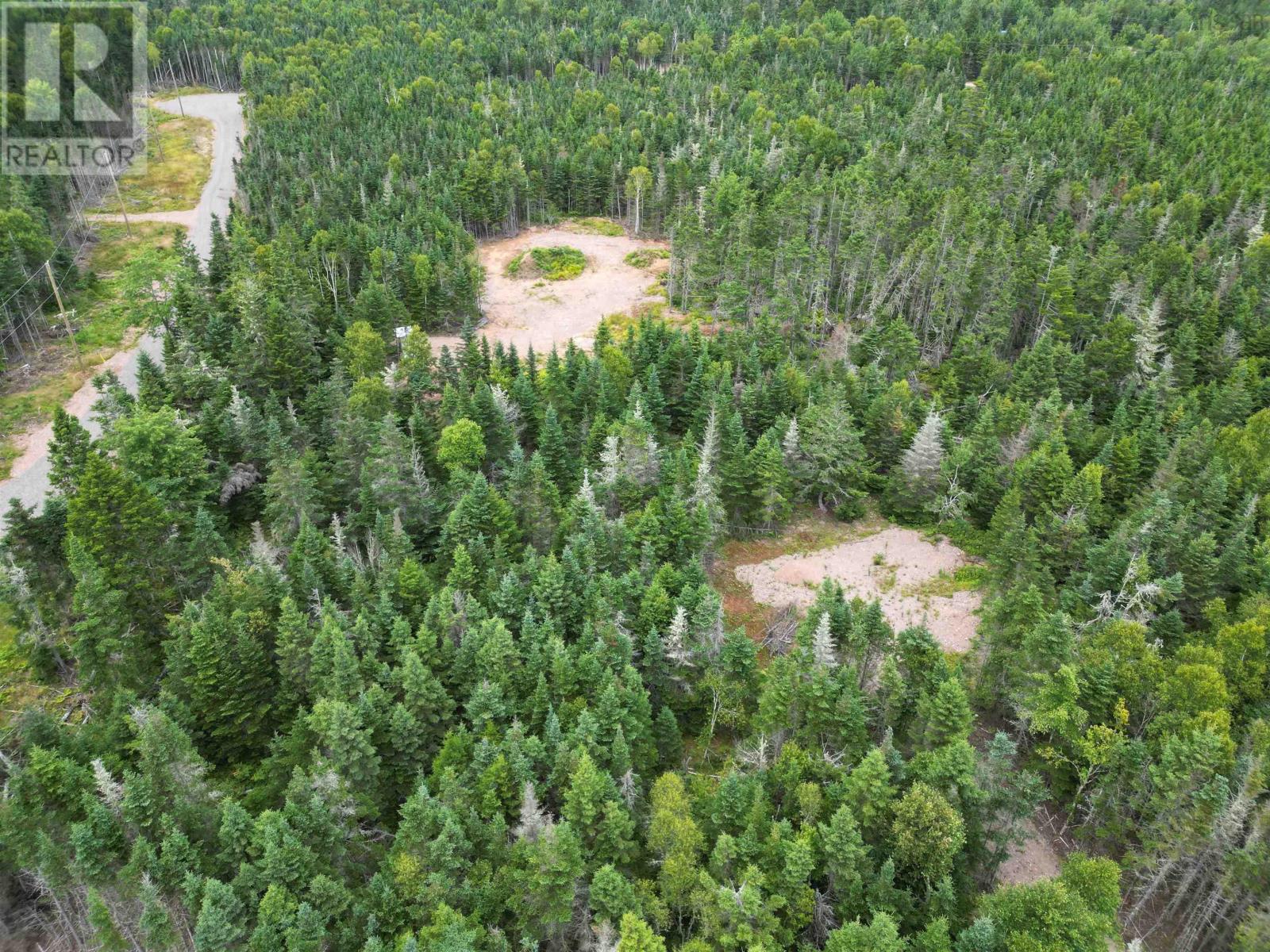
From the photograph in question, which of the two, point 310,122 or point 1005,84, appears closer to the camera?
point 310,122

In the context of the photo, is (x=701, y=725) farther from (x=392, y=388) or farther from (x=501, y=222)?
(x=501, y=222)

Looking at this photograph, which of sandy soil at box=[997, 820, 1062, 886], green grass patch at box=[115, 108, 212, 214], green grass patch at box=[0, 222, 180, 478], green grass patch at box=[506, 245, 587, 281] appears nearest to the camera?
sandy soil at box=[997, 820, 1062, 886]

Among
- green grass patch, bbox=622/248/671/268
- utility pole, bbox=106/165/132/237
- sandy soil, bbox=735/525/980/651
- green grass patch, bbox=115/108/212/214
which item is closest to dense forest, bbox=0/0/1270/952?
sandy soil, bbox=735/525/980/651

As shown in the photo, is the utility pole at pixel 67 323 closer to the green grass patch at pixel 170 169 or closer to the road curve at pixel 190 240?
the road curve at pixel 190 240

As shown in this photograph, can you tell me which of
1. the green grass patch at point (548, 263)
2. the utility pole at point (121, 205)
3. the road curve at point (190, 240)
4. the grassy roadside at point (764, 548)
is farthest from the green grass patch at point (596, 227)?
the grassy roadside at point (764, 548)

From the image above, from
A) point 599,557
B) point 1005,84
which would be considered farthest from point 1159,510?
point 1005,84

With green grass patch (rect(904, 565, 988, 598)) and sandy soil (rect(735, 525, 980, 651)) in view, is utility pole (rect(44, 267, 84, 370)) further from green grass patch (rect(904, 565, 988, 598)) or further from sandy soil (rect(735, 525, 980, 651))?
green grass patch (rect(904, 565, 988, 598))
